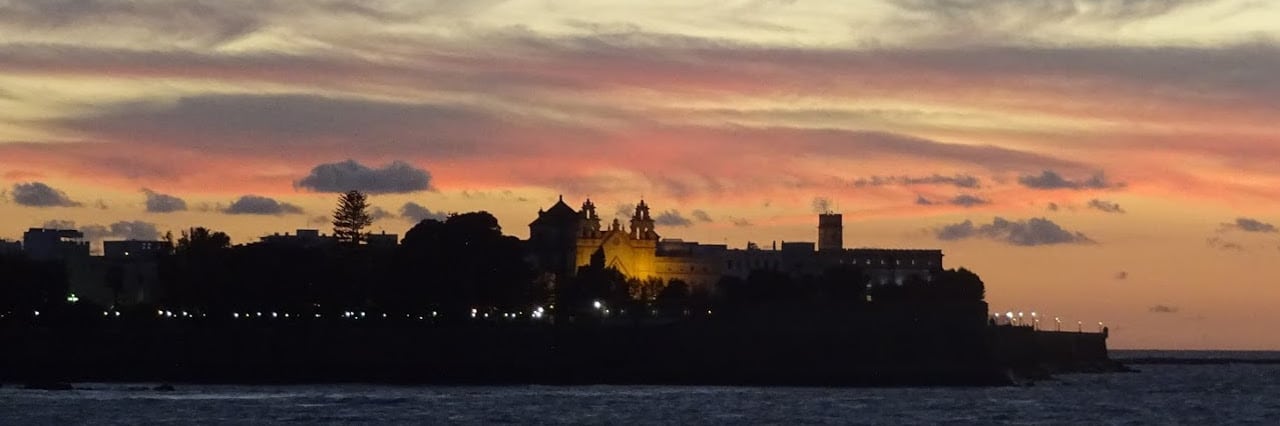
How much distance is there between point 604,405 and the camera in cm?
13012

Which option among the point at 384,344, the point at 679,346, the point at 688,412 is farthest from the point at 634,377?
the point at 688,412

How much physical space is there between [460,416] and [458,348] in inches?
2334

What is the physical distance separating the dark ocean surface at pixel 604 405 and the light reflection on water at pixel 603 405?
7cm

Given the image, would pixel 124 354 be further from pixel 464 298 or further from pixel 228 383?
pixel 464 298

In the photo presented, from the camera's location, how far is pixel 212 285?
194m

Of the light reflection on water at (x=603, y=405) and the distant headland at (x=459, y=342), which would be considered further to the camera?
the distant headland at (x=459, y=342)

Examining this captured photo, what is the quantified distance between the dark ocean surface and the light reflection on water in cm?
7

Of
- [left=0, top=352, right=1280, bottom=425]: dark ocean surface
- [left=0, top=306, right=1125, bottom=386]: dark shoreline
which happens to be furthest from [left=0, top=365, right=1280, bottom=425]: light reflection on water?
[left=0, top=306, right=1125, bottom=386]: dark shoreline

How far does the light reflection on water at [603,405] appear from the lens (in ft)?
379

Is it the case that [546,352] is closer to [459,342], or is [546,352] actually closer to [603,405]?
[459,342]

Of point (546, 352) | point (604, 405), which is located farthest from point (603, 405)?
point (546, 352)

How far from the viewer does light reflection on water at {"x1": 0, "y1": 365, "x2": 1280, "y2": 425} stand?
11562 cm

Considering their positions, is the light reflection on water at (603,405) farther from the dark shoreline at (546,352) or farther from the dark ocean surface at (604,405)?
the dark shoreline at (546,352)

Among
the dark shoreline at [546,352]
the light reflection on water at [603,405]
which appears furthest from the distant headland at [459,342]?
the light reflection on water at [603,405]
